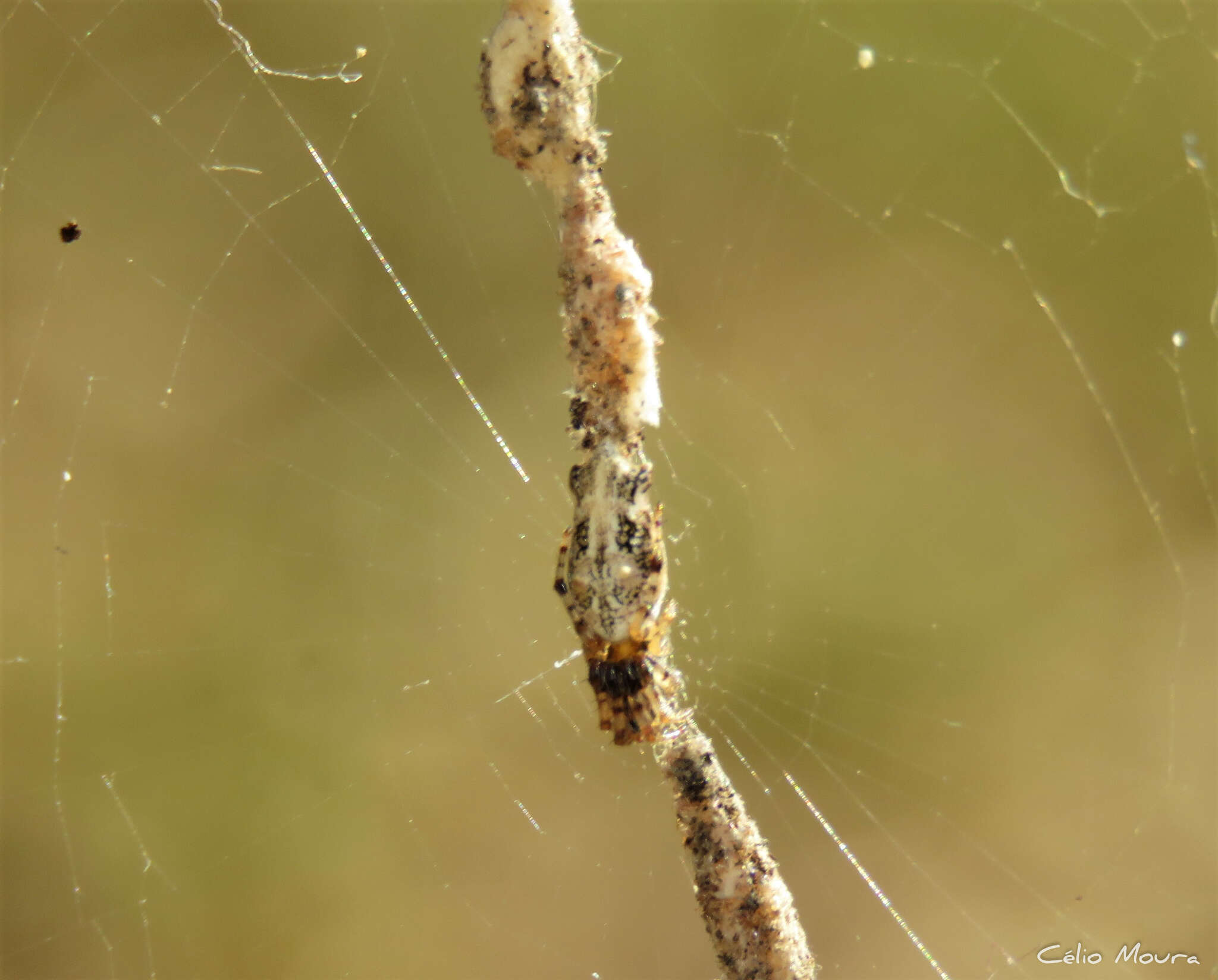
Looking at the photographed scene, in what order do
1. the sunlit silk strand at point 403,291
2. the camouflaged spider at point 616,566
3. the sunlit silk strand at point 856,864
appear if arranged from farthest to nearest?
1. the sunlit silk strand at point 856,864
2. the sunlit silk strand at point 403,291
3. the camouflaged spider at point 616,566

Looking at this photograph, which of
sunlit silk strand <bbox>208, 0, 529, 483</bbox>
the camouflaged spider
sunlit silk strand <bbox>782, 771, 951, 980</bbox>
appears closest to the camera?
the camouflaged spider

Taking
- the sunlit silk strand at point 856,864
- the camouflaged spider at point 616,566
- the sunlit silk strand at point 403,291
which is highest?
the sunlit silk strand at point 403,291

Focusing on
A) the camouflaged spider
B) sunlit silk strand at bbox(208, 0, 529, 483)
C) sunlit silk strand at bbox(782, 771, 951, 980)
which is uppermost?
sunlit silk strand at bbox(208, 0, 529, 483)

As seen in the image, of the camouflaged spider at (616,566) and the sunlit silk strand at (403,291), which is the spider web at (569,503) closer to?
the sunlit silk strand at (403,291)


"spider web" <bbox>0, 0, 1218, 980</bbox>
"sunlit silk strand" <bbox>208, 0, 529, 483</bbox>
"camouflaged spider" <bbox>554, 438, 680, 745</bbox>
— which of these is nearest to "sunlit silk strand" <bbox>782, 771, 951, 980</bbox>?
"spider web" <bbox>0, 0, 1218, 980</bbox>

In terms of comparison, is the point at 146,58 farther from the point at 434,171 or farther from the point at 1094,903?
the point at 1094,903

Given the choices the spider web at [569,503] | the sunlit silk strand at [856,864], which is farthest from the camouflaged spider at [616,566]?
the sunlit silk strand at [856,864]

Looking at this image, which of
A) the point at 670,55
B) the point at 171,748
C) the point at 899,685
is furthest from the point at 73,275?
the point at 899,685

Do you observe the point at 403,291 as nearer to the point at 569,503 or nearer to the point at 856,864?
the point at 569,503

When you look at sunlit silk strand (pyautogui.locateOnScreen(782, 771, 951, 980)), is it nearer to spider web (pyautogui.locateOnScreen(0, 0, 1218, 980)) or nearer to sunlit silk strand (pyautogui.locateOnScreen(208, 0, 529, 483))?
spider web (pyautogui.locateOnScreen(0, 0, 1218, 980))
